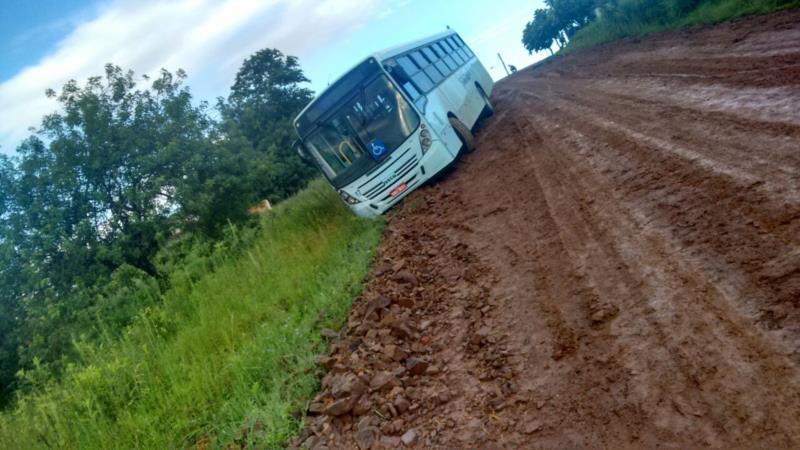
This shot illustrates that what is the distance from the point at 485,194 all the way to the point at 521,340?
4.36 m

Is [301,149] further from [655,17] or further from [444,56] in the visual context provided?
[655,17]

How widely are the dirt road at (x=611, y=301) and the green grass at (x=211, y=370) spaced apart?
1.50 ft

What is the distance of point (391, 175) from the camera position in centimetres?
998

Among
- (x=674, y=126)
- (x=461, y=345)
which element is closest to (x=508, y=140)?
(x=674, y=126)

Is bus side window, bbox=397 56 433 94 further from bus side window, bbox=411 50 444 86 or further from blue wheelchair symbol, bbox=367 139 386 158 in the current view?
blue wheelchair symbol, bbox=367 139 386 158

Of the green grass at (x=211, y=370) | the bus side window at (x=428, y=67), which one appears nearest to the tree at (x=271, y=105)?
the bus side window at (x=428, y=67)

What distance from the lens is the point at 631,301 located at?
3705 mm

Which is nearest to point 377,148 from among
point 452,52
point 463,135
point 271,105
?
point 463,135

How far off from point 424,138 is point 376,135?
98cm

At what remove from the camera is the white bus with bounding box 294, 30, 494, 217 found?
9.94m

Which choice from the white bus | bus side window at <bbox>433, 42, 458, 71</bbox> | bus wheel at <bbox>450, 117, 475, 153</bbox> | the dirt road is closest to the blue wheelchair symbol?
the white bus

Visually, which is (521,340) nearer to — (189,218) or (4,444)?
(4,444)

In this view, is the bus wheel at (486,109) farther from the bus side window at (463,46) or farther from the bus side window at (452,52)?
the bus side window at (463,46)

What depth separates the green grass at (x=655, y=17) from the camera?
1214 centimetres
